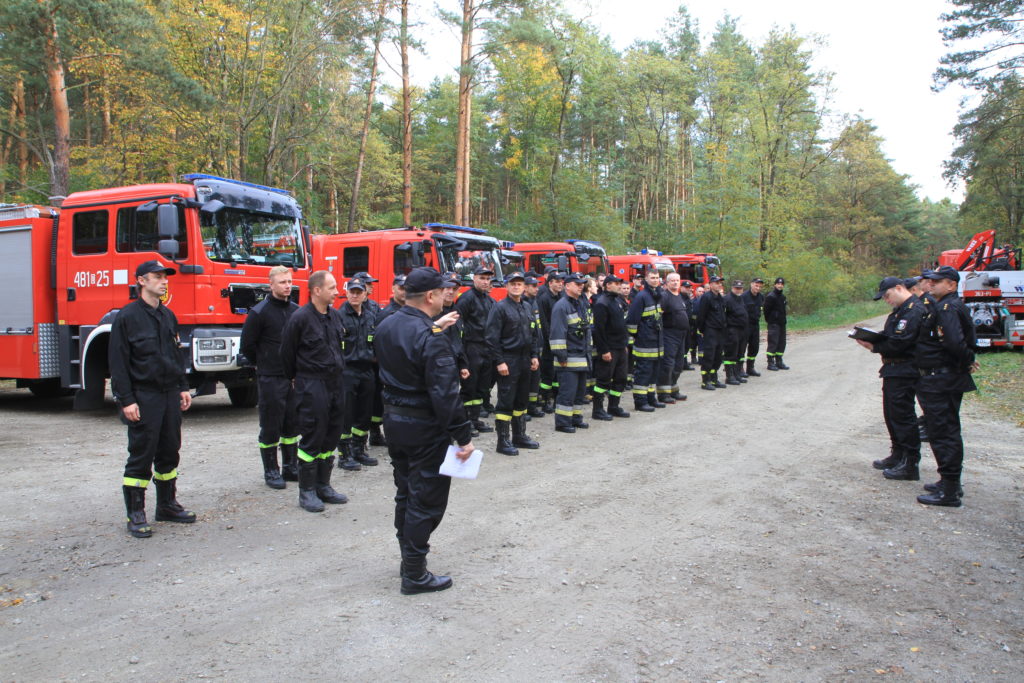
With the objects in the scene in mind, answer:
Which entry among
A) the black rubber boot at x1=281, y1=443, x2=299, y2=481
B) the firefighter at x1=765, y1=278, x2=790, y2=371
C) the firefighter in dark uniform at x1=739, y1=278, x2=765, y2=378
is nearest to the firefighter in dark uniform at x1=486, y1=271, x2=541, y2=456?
the black rubber boot at x1=281, y1=443, x2=299, y2=481

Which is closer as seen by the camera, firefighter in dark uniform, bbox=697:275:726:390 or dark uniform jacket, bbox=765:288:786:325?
firefighter in dark uniform, bbox=697:275:726:390

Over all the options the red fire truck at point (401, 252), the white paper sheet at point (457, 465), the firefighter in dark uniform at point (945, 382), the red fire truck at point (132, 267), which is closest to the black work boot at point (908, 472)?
the firefighter in dark uniform at point (945, 382)

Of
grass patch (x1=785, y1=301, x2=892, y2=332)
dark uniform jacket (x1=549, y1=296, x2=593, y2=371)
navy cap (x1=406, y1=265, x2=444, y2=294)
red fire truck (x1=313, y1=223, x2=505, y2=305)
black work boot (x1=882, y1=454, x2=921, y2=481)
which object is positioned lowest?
black work boot (x1=882, y1=454, x2=921, y2=481)

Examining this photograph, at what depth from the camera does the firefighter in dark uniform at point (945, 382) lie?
5719 millimetres

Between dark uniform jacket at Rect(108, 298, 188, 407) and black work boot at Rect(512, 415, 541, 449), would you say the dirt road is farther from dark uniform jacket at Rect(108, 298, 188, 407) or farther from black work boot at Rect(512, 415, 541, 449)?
dark uniform jacket at Rect(108, 298, 188, 407)

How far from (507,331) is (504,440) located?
1224mm

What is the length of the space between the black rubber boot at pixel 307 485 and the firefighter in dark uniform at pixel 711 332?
9019 mm

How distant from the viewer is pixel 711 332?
41.7 ft

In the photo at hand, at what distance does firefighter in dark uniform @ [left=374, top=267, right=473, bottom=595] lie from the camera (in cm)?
381

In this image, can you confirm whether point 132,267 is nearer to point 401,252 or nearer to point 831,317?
point 401,252

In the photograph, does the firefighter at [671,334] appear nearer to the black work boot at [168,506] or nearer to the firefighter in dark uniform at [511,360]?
the firefighter in dark uniform at [511,360]

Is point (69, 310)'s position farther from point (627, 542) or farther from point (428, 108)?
point (428, 108)

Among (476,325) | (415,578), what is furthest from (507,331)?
(415,578)

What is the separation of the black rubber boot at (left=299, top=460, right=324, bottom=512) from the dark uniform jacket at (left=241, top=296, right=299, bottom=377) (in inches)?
41.0
